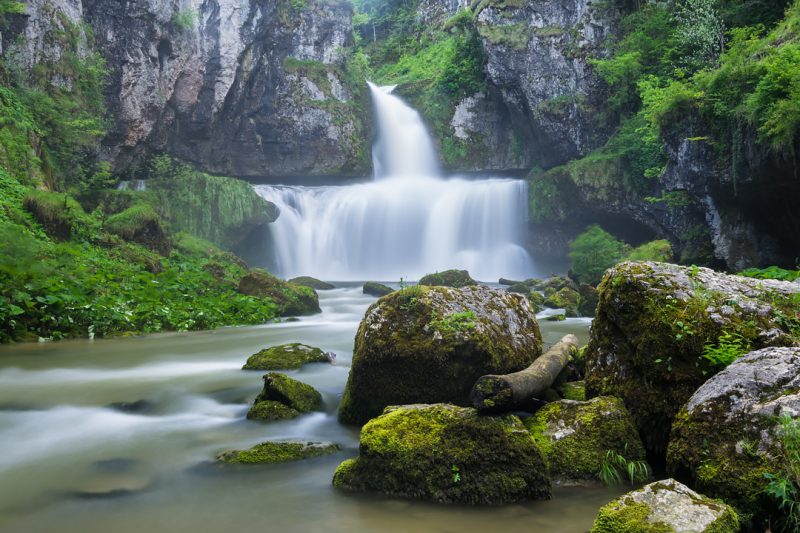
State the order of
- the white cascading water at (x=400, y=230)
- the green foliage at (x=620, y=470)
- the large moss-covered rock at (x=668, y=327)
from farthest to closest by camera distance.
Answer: the white cascading water at (x=400, y=230) < the large moss-covered rock at (x=668, y=327) < the green foliage at (x=620, y=470)

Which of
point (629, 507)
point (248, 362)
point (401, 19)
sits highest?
point (401, 19)

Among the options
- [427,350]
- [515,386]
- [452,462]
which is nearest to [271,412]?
[427,350]

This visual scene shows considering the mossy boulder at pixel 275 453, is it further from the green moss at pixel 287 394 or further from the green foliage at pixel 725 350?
the green foliage at pixel 725 350

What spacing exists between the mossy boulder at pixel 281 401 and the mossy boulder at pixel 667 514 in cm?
338

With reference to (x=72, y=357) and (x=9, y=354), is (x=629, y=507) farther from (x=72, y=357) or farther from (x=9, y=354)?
(x=9, y=354)

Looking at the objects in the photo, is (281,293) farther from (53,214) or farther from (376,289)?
(53,214)

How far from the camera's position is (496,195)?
27.5 meters

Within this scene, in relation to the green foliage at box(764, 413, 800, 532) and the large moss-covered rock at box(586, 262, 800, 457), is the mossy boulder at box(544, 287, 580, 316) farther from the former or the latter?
the green foliage at box(764, 413, 800, 532)

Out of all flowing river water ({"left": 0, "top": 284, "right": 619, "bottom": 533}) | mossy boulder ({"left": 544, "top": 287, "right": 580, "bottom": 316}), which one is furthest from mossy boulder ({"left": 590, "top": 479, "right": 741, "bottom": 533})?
mossy boulder ({"left": 544, "top": 287, "right": 580, "bottom": 316})

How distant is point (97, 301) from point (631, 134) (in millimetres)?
20800

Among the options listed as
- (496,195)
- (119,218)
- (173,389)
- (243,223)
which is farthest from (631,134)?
(173,389)

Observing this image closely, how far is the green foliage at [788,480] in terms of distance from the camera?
2.81 m

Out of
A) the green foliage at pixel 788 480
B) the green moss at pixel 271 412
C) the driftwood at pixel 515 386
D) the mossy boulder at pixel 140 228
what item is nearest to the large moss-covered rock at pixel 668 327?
the driftwood at pixel 515 386

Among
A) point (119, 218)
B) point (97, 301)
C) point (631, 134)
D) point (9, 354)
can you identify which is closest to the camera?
point (9, 354)
